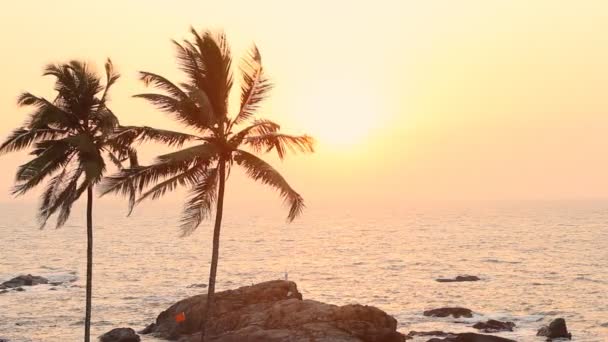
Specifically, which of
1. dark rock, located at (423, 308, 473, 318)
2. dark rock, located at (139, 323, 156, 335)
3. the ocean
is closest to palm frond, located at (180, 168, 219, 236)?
dark rock, located at (139, 323, 156, 335)

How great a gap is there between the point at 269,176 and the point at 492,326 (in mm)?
38579

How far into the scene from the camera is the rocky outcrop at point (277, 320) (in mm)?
42312

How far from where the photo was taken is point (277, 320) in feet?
148

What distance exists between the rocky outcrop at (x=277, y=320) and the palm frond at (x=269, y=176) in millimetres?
16514

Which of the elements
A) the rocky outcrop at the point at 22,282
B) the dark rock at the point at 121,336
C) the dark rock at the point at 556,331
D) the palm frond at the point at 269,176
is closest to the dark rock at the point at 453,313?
the dark rock at the point at 556,331

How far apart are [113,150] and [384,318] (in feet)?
72.9

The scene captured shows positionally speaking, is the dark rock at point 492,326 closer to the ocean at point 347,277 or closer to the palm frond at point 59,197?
the ocean at point 347,277

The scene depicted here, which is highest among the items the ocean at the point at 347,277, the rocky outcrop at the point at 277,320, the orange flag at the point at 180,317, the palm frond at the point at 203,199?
the palm frond at the point at 203,199

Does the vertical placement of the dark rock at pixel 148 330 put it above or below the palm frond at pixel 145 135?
below

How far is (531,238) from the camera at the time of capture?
Result: 181875mm

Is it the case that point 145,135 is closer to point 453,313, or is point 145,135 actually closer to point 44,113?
point 44,113

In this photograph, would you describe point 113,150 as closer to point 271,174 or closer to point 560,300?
point 271,174

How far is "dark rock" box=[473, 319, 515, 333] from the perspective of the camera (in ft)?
192

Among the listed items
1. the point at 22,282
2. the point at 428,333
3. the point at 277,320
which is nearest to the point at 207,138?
the point at 277,320
